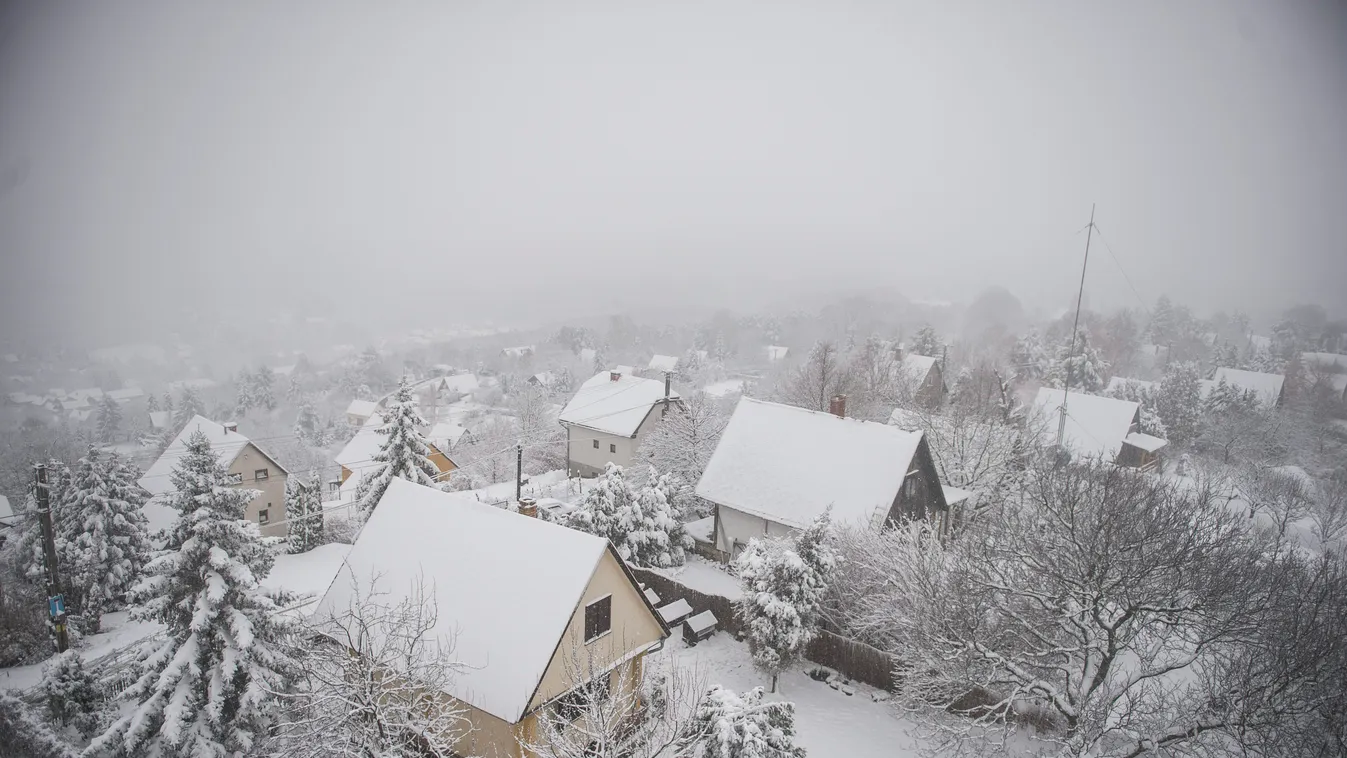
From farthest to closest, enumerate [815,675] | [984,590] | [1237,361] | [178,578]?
[1237,361], [815,675], [984,590], [178,578]

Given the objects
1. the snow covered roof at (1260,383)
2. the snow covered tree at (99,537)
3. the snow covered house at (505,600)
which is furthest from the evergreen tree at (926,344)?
the snow covered tree at (99,537)

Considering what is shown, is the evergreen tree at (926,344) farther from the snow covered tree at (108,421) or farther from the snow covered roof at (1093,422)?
the snow covered tree at (108,421)

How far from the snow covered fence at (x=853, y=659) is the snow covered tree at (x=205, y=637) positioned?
48.1 ft

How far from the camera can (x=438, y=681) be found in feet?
39.1

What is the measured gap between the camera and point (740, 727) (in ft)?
35.9

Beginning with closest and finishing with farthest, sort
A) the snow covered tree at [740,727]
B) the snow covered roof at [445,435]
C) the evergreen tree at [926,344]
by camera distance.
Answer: the snow covered tree at [740,727]
the snow covered roof at [445,435]
the evergreen tree at [926,344]

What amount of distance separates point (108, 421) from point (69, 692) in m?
99.8

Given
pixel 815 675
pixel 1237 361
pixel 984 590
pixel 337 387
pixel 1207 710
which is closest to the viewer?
pixel 1207 710

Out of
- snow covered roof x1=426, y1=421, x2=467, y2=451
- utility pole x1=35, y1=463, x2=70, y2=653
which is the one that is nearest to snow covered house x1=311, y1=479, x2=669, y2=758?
utility pole x1=35, y1=463, x2=70, y2=653

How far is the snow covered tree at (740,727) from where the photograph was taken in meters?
10.7

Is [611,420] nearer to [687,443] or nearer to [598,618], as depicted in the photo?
[687,443]

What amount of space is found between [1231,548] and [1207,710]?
3.85 metres

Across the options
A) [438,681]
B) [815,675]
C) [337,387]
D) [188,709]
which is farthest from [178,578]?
[337,387]

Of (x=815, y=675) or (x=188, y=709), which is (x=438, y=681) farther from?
(x=815, y=675)
